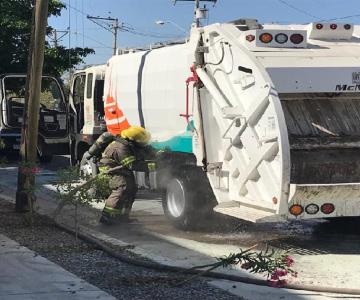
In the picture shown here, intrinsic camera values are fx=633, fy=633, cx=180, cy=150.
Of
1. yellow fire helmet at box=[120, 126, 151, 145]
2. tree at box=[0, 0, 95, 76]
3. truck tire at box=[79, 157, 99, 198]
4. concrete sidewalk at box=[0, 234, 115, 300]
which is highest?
tree at box=[0, 0, 95, 76]

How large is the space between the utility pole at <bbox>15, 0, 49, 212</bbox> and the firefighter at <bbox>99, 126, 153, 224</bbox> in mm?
1036

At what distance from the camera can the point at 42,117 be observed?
661 inches

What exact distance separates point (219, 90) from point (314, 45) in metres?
1.24

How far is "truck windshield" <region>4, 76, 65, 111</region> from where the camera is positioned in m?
16.9

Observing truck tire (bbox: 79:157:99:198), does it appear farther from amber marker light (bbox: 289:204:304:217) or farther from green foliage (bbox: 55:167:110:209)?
amber marker light (bbox: 289:204:304:217)

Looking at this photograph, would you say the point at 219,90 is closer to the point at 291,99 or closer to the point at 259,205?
the point at 291,99

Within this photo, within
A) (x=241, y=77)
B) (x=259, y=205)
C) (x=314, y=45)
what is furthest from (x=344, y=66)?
(x=259, y=205)

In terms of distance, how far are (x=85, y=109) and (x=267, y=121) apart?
7223mm

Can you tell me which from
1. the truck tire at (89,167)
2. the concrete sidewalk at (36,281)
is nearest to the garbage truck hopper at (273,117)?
the concrete sidewalk at (36,281)

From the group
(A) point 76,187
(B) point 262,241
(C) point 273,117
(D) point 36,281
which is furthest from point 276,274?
(A) point 76,187

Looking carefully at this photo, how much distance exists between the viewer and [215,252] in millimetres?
7312

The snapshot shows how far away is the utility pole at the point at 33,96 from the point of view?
8.63m

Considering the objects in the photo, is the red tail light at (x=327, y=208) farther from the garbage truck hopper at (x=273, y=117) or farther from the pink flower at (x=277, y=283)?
the pink flower at (x=277, y=283)

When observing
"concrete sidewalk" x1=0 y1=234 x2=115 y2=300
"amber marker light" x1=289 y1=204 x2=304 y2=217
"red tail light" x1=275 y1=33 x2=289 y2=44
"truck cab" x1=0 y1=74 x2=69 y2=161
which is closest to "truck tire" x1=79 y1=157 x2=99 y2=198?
"truck cab" x1=0 y1=74 x2=69 y2=161
